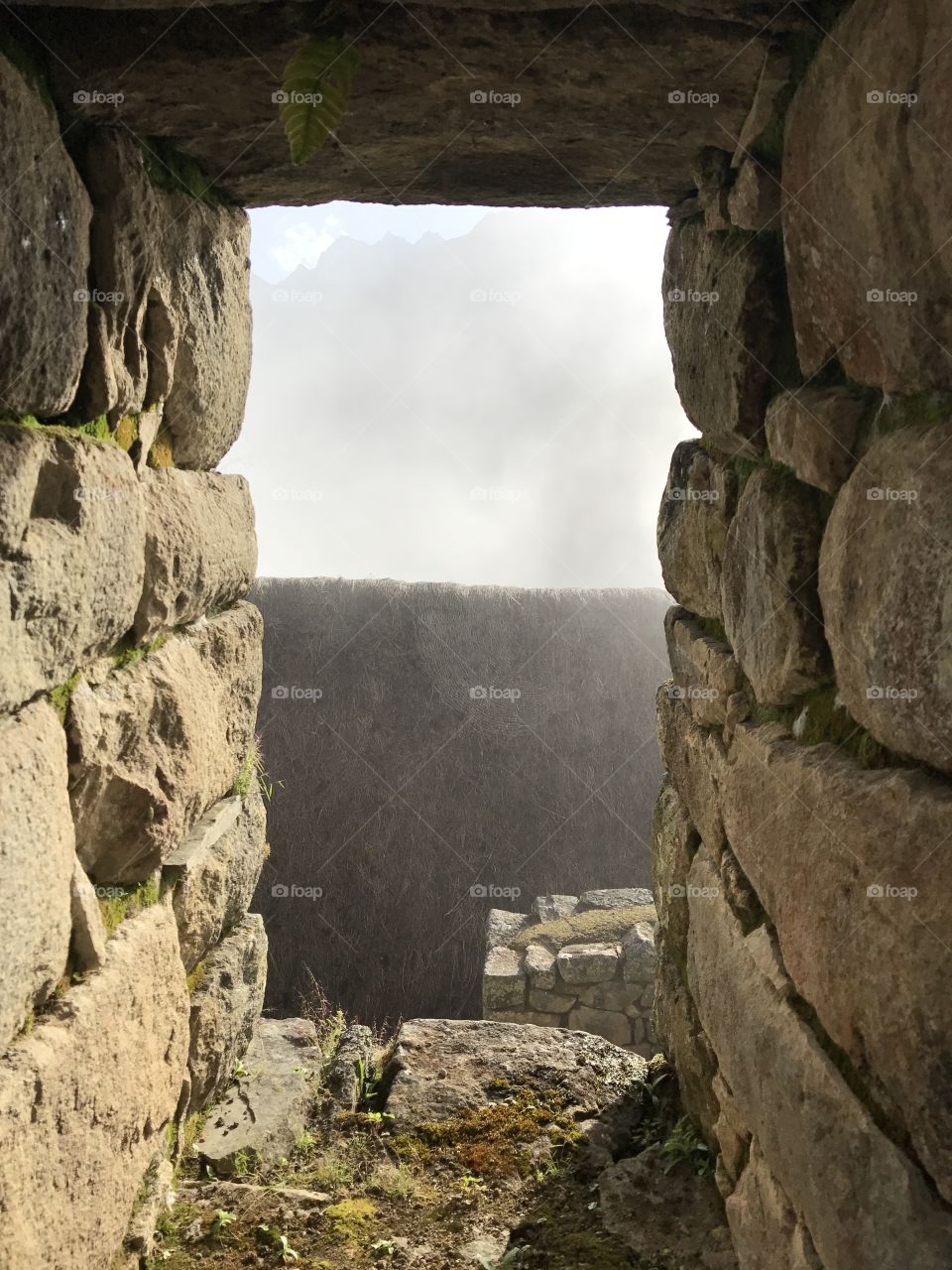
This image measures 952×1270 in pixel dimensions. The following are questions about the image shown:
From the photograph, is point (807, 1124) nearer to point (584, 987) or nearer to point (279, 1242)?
point (279, 1242)

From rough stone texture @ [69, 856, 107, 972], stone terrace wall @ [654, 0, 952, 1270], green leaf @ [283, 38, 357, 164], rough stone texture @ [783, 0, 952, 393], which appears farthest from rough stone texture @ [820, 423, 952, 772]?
rough stone texture @ [69, 856, 107, 972]

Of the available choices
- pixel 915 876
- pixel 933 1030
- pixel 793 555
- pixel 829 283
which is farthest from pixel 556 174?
pixel 933 1030

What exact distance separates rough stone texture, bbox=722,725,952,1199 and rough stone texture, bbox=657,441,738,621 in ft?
2.00

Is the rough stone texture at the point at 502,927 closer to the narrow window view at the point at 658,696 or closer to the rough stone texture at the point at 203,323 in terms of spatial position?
the narrow window view at the point at 658,696

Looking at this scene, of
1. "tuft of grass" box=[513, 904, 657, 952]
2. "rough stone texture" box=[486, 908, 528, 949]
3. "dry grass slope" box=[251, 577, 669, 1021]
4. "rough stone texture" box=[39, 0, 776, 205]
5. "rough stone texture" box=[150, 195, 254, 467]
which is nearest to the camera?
"rough stone texture" box=[39, 0, 776, 205]

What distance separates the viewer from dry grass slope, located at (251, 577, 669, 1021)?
9.31m

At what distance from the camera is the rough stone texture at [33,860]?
158 centimetres

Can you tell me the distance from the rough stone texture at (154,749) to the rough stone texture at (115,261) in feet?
1.81

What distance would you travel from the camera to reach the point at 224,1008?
108 inches

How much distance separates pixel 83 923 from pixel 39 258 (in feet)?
3.64

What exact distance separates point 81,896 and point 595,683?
9.18 metres

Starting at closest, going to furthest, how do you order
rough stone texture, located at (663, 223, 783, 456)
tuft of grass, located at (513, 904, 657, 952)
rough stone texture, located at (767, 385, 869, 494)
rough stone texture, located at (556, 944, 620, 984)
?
1. rough stone texture, located at (767, 385, 869, 494)
2. rough stone texture, located at (663, 223, 783, 456)
3. rough stone texture, located at (556, 944, 620, 984)
4. tuft of grass, located at (513, 904, 657, 952)

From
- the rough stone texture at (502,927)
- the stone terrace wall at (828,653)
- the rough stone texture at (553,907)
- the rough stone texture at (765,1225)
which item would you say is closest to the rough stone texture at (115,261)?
the stone terrace wall at (828,653)

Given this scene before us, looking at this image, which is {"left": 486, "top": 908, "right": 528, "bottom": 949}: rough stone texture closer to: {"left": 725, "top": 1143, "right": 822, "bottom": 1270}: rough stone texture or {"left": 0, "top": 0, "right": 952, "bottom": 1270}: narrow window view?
{"left": 0, "top": 0, "right": 952, "bottom": 1270}: narrow window view
